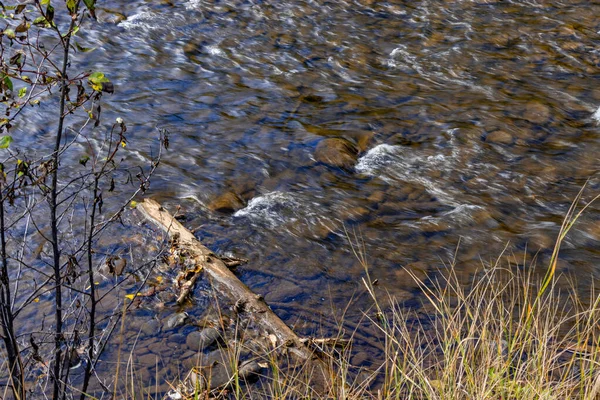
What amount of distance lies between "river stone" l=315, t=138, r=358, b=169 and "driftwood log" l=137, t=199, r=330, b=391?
175 cm

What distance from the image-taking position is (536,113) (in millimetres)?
7191

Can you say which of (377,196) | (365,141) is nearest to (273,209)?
(377,196)

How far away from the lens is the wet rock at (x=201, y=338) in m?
4.06

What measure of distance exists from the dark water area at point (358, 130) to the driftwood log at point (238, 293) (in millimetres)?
199

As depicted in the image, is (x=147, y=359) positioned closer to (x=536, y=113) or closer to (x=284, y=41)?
→ (x=536, y=113)

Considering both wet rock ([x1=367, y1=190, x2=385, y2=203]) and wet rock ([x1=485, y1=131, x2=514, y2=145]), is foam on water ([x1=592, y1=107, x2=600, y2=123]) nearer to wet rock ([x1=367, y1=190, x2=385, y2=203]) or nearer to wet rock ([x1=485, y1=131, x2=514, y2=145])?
wet rock ([x1=485, y1=131, x2=514, y2=145])

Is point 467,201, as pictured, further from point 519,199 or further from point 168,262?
point 168,262

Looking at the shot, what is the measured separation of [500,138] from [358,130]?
140cm

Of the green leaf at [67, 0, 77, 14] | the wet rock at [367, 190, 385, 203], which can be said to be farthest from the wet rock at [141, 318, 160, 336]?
the wet rock at [367, 190, 385, 203]

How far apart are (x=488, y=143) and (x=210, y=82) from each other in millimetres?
3210

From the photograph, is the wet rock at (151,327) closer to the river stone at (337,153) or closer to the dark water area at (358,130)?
the dark water area at (358,130)

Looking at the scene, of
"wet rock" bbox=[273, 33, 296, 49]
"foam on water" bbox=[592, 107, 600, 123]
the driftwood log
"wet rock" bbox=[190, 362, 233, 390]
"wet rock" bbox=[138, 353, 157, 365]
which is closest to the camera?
"wet rock" bbox=[190, 362, 233, 390]

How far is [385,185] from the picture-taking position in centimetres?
605

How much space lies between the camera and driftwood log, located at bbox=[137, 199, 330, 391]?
384 centimetres
